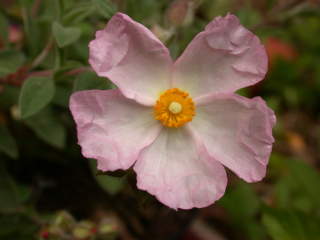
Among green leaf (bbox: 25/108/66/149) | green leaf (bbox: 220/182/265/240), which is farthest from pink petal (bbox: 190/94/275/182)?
green leaf (bbox: 220/182/265/240)

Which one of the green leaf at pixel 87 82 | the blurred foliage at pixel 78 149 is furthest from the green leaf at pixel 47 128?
the green leaf at pixel 87 82

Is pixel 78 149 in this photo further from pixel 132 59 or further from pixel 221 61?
pixel 221 61

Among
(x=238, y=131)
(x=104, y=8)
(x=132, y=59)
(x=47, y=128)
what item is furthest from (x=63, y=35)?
(x=238, y=131)

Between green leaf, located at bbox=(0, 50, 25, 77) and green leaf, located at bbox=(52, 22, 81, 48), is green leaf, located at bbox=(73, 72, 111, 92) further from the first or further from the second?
green leaf, located at bbox=(0, 50, 25, 77)

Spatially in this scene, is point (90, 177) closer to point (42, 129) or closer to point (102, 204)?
point (102, 204)

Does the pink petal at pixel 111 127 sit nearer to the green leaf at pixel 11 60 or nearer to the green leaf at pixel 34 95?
the green leaf at pixel 34 95

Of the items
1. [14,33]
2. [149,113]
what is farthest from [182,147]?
[14,33]
